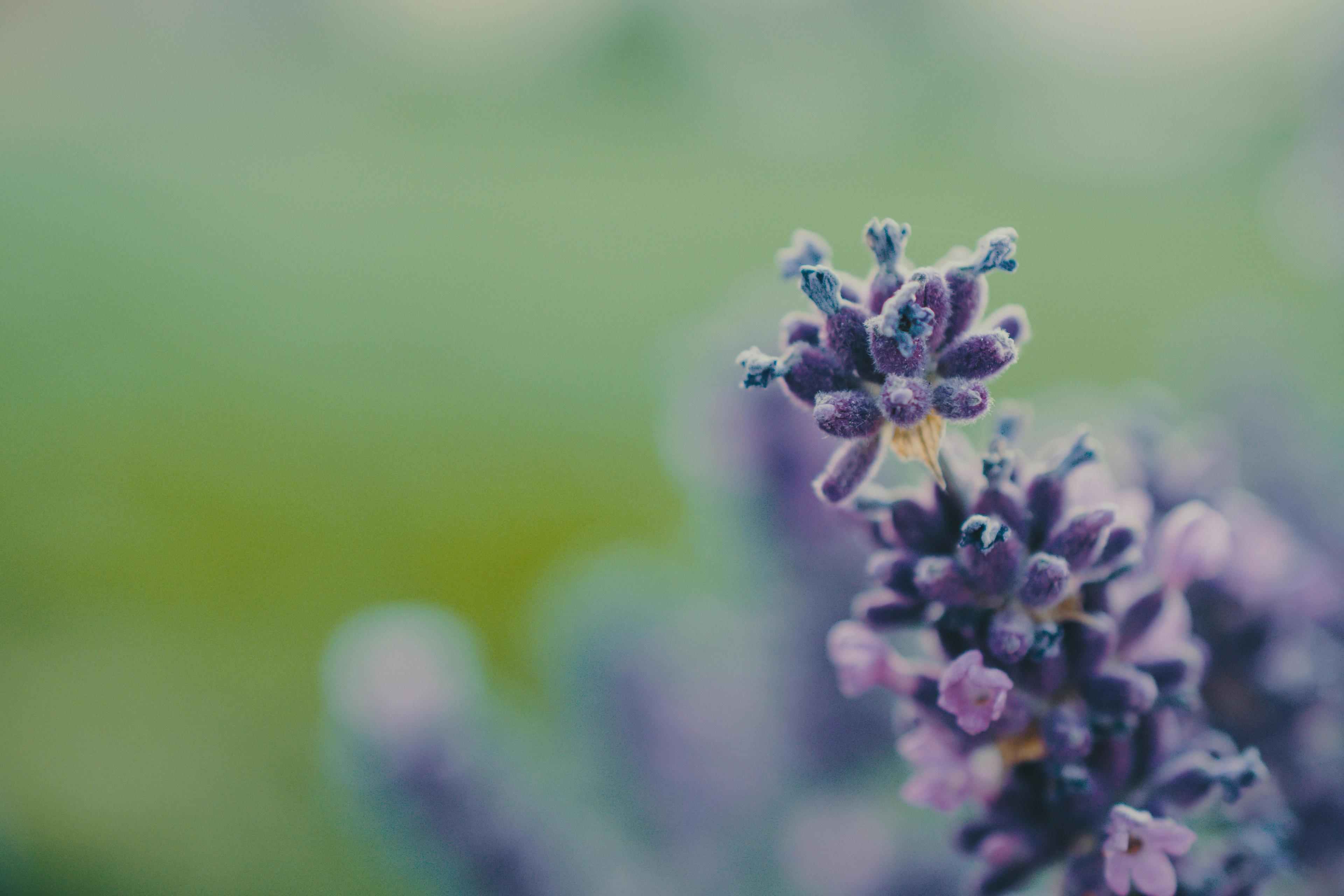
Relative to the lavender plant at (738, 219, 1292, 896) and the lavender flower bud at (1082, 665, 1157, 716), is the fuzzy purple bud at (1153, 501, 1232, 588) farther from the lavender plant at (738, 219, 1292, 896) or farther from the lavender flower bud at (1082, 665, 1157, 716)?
the lavender flower bud at (1082, 665, 1157, 716)

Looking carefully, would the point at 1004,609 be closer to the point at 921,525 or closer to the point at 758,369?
the point at 921,525

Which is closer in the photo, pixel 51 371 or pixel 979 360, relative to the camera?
pixel 979 360

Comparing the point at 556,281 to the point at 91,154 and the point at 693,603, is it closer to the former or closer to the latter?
the point at 91,154

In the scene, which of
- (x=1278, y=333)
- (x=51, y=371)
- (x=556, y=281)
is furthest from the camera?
(x=556, y=281)

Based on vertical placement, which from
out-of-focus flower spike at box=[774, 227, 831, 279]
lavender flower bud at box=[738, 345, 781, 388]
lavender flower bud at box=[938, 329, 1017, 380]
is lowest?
lavender flower bud at box=[938, 329, 1017, 380]

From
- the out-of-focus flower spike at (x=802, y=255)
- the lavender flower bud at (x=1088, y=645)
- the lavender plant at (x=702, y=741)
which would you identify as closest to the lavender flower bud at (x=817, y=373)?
the out-of-focus flower spike at (x=802, y=255)

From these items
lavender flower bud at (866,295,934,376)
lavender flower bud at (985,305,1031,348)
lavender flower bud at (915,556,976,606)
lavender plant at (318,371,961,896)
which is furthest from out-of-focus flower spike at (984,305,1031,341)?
lavender plant at (318,371,961,896)

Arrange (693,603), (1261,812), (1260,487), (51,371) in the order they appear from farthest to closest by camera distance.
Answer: (51,371) → (693,603) → (1260,487) → (1261,812)

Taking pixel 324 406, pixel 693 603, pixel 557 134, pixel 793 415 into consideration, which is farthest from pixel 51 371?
pixel 557 134

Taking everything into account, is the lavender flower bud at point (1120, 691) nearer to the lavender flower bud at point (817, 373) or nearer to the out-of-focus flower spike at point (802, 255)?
the lavender flower bud at point (817, 373)
